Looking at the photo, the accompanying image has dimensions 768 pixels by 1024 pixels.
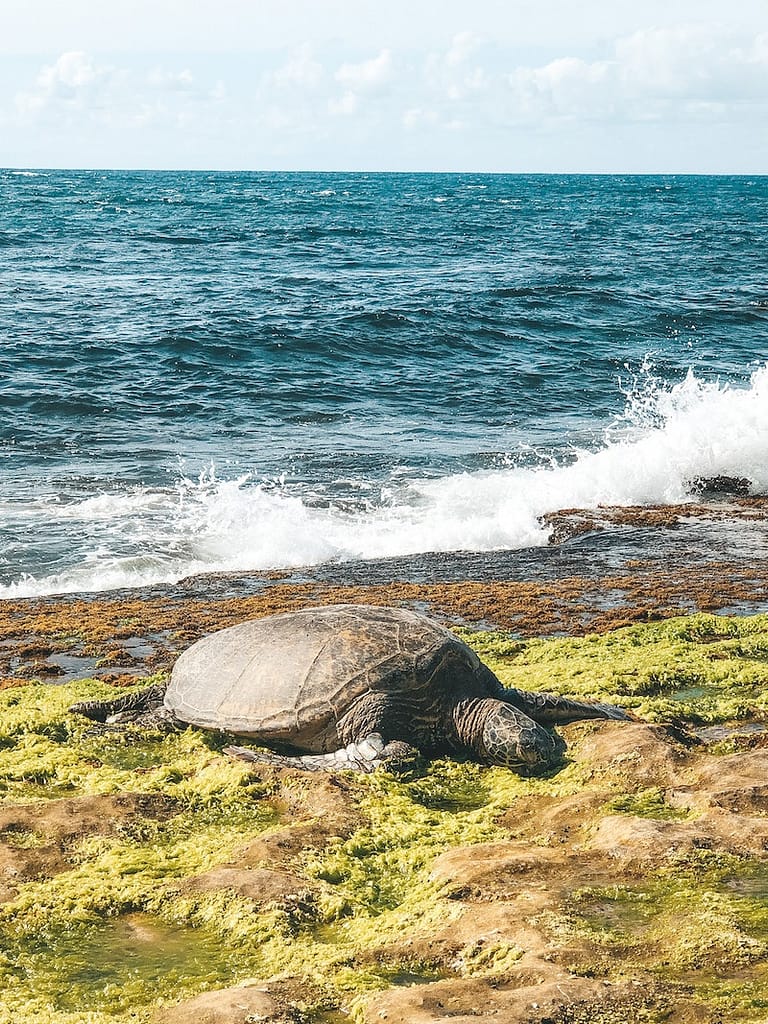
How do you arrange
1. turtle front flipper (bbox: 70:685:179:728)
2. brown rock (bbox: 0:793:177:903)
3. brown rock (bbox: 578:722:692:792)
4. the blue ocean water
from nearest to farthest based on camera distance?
1. brown rock (bbox: 0:793:177:903)
2. brown rock (bbox: 578:722:692:792)
3. turtle front flipper (bbox: 70:685:179:728)
4. the blue ocean water

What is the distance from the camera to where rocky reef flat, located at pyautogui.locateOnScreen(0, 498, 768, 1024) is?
11.5 feet

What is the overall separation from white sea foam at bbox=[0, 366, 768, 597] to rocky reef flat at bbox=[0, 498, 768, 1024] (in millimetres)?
3527

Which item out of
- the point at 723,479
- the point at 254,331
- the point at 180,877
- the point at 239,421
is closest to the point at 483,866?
the point at 180,877

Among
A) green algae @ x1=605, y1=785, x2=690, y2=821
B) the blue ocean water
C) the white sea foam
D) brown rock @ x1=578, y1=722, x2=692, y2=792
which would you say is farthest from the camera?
the blue ocean water

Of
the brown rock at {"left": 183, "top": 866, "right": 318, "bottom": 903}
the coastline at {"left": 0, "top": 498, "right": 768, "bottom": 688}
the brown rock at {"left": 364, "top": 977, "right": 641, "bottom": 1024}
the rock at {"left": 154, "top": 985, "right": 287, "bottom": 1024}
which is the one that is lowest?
the coastline at {"left": 0, "top": 498, "right": 768, "bottom": 688}

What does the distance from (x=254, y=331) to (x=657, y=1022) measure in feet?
81.8

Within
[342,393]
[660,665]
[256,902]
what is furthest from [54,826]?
[342,393]

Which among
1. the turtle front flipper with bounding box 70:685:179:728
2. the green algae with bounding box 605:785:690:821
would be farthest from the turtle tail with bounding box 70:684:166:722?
the green algae with bounding box 605:785:690:821

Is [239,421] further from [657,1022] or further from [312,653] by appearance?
[657,1022]

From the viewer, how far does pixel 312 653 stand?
6398 millimetres

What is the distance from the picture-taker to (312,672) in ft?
20.7

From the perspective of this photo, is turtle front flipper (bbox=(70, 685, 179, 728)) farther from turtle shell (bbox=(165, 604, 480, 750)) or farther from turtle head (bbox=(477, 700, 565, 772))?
turtle head (bbox=(477, 700, 565, 772))

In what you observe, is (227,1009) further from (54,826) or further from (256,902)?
(54,826)

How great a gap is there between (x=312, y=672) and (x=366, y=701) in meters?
0.40
